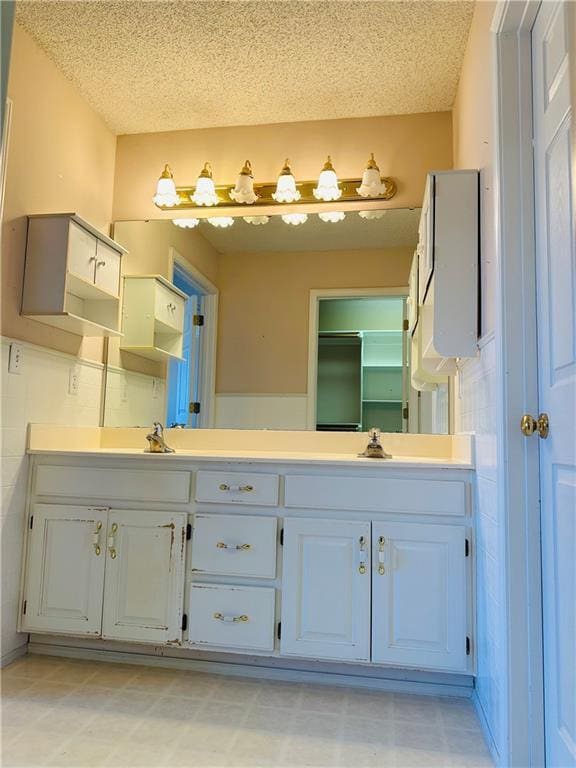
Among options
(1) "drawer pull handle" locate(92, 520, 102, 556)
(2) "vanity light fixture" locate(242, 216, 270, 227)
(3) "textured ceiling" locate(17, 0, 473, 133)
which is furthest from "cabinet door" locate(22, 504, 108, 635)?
(3) "textured ceiling" locate(17, 0, 473, 133)

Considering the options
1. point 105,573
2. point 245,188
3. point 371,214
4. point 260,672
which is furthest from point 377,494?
point 245,188

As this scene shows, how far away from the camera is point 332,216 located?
2619 millimetres

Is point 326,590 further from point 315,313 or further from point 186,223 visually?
point 186,223

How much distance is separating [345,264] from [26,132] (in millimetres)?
1461

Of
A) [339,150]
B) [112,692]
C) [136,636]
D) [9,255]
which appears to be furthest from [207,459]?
[339,150]

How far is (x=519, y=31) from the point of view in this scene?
1482 millimetres

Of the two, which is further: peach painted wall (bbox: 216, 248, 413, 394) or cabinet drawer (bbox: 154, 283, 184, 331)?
cabinet drawer (bbox: 154, 283, 184, 331)

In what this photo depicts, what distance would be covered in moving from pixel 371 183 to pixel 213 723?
7.42ft

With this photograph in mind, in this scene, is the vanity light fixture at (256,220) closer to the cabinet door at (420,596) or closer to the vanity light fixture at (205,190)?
the vanity light fixture at (205,190)

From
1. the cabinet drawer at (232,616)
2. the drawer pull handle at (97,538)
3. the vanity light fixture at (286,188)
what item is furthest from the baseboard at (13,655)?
the vanity light fixture at (286,188)

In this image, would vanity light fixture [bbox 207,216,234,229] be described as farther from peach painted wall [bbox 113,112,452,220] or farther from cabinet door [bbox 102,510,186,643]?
Answer: cabinet door [bbox 102,510,186,643]

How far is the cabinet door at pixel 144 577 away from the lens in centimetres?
203

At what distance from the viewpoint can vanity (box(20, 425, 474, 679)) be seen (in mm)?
1875

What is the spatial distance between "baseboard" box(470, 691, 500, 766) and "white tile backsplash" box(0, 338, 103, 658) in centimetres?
173
